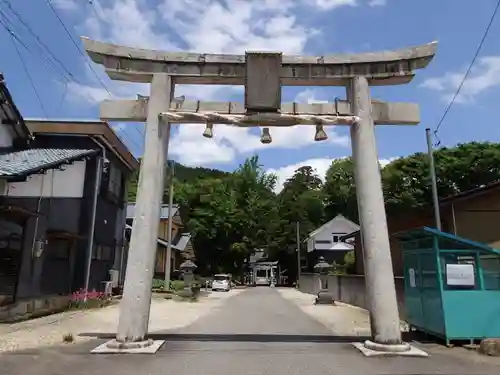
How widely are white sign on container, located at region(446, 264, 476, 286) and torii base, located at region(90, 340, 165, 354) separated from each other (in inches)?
247

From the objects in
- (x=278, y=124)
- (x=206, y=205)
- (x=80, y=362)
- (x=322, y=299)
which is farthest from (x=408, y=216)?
(x=206, y=205)

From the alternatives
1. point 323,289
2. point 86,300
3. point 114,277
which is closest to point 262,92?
point 86,300

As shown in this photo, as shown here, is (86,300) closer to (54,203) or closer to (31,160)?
(54,203)

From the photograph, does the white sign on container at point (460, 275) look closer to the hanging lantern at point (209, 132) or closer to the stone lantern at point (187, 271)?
the hanging lantern at point (209, 132)

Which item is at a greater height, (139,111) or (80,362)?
(139,111)

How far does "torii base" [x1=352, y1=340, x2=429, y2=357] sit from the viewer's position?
837cm

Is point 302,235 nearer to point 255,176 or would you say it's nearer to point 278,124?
point 255,176

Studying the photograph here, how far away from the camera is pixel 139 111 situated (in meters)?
10.1

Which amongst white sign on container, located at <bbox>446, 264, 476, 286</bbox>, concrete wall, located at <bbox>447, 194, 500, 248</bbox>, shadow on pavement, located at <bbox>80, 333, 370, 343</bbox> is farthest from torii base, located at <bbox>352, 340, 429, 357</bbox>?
concrete wall, located at <bbox>447, 194, 500, 248</bbox>

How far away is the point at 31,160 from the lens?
47.9 ft

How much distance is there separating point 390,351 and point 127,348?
16.3ft

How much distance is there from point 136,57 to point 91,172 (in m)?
10.3

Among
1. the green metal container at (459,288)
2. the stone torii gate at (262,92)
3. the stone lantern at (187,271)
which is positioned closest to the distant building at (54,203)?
the stone torii gate at (262,92)

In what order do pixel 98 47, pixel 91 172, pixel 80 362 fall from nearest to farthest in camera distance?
1. pixel 80 362
2. pixel 98 47
3. pixel 91 172
